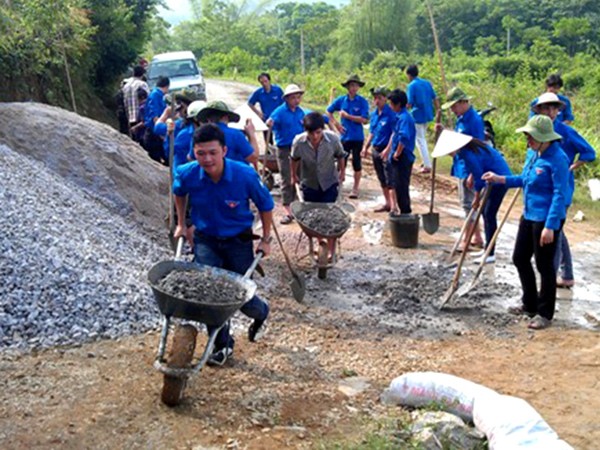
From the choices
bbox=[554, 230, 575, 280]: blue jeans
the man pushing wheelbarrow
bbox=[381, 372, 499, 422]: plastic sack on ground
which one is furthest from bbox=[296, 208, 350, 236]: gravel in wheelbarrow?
bbox=[381, 372, 499, 422]: plastic sack on ground

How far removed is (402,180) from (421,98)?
3.89m

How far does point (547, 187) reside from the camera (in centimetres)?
609

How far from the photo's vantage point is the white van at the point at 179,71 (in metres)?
20.0

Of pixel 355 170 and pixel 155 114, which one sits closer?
pixel 155 114

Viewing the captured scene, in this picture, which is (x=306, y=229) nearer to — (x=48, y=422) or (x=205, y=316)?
(x=205, y=316)

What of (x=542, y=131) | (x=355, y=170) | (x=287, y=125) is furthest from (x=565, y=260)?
(x=355, y=170)

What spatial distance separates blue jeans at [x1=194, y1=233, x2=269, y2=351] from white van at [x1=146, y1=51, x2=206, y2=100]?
1501cm

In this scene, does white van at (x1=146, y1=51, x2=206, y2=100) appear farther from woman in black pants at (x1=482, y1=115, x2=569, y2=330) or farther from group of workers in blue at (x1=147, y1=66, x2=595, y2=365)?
woman in black pants at (x1=482, y1=115, x2=569, y2=330)

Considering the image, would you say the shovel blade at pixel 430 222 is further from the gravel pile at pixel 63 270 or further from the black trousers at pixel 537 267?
the gravel pile at pixel 63 270

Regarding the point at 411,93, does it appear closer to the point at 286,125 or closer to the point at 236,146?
the point at 286,125

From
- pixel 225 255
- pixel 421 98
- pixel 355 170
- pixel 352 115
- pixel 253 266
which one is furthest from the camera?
pixel 421 98

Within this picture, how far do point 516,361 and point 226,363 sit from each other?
2.18 meters

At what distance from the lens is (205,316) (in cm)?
434

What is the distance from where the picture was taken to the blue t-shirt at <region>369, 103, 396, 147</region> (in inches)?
401
